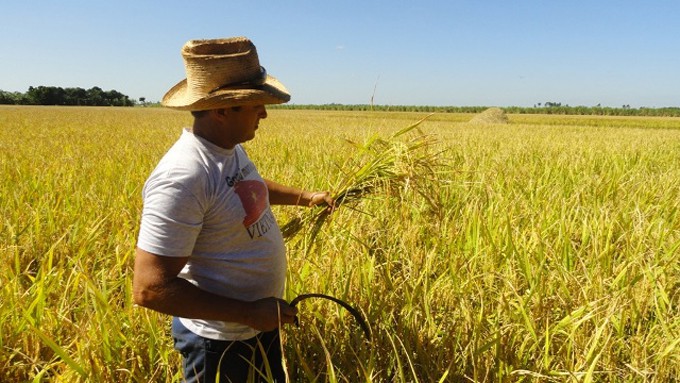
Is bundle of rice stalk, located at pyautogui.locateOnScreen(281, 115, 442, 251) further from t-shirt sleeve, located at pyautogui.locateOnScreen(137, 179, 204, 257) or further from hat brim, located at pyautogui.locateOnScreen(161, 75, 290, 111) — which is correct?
t-shirt sleeve, located at pyautogui.locateOnScreen(137, 179, 204, 257)

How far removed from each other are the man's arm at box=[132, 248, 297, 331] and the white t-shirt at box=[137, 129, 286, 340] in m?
0.03

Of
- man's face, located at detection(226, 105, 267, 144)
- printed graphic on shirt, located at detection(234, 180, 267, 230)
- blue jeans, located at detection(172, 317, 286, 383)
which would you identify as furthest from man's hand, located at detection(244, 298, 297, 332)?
man's face, located at detection(226, 105, 267, 144)

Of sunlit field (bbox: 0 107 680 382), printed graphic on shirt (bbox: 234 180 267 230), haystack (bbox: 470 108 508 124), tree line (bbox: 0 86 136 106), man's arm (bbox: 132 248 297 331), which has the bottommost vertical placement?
sunlit field (bbox: 0 107 680 382)

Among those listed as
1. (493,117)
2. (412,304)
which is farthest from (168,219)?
(493,117)

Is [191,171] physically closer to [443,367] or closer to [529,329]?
[443,367]

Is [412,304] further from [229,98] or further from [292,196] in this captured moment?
[229,98]

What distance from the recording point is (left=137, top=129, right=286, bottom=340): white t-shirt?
3.55ft

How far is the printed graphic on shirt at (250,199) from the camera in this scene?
4.27 ft

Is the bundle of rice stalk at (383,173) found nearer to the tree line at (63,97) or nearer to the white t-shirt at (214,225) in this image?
the white t-shirt at (214,225)

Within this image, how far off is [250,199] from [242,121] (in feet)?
0.79

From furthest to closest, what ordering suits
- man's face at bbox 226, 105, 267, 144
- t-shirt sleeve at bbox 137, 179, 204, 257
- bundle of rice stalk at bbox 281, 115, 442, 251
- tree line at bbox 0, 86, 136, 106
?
tree line at bbox 0, 86, 136, 106 → bundle of rice stalk at bbox 281, 115, 442, 251 → man's face at bbox 226, 105, 267, 144 → t-shirt sleeve at bbox 137, 179, 204, 257

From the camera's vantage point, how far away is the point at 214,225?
4.09ft

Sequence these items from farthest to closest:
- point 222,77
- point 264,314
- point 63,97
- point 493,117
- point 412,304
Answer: point 63,97 < point 493,117 < point 412,304 < point 222,77 < point 264,314

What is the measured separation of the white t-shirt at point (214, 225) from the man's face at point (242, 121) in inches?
2.6
